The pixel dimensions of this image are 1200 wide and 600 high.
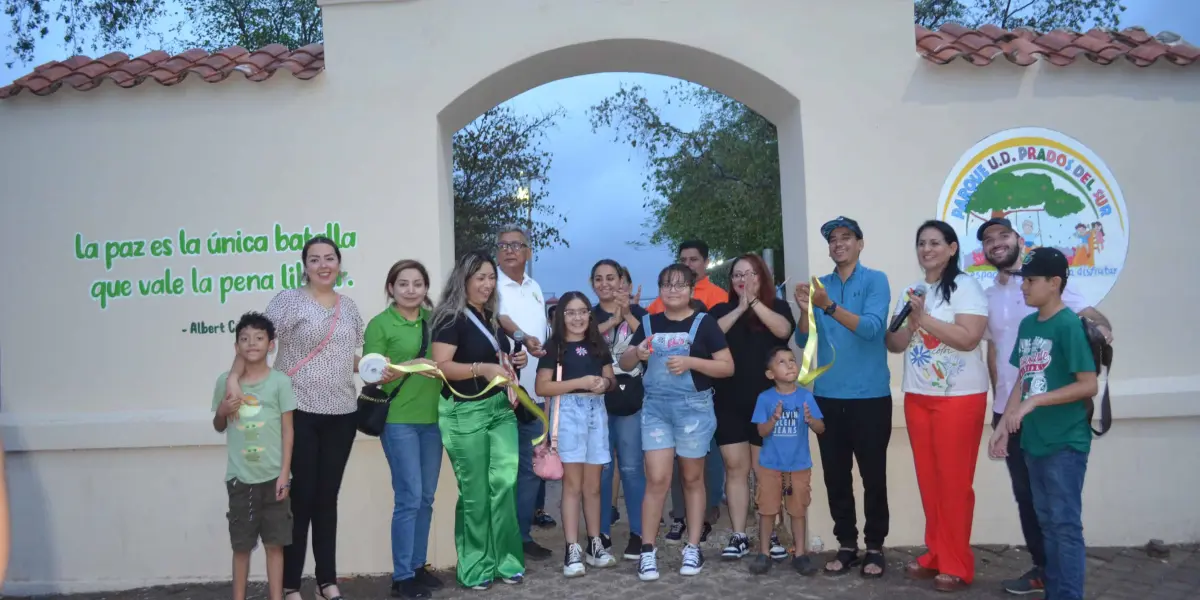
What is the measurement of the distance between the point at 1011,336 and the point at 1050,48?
2.19 metres

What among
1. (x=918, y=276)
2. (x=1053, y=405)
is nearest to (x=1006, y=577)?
Result: (x=1053, y=405)

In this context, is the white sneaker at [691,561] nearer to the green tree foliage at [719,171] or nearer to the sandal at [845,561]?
the sandal at [845,561]

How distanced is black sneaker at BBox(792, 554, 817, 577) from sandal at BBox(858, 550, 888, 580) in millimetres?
260

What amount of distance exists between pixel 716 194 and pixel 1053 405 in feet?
40.5

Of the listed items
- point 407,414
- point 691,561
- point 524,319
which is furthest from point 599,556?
point 524,319

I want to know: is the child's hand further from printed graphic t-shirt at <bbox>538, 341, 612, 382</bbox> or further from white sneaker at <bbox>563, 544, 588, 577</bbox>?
white sneaker at <bbox>563, 544, 588, 577</bbox>

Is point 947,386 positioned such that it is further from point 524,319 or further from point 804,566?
point 524,319

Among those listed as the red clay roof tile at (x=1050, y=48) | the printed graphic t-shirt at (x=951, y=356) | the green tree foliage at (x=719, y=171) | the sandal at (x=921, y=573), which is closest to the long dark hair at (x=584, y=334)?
the printed graphic t-shirt at (x=951, y=356)

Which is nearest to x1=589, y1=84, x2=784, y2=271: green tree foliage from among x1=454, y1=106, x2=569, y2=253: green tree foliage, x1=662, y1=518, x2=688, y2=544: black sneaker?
x1=454, y1=106, x2=569, y2=253: green tree foliage

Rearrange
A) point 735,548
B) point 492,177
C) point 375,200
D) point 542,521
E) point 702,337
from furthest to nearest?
1. point 492,177
2. point 542,521
3. point 375,200
4. point 735,548
5. point 702,337

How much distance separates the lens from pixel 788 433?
479 cm

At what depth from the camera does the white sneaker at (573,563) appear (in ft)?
15.9

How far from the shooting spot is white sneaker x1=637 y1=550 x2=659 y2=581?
4.73m

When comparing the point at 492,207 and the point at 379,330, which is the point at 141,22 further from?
the point at 379,330
